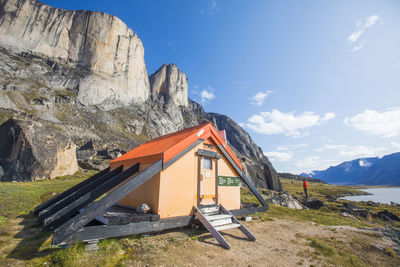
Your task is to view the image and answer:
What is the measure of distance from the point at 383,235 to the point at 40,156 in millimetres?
25063

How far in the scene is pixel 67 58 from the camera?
80625 mm

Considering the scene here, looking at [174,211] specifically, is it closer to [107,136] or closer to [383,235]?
[383,235]

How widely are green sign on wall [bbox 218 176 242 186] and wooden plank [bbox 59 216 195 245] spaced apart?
2.65 m

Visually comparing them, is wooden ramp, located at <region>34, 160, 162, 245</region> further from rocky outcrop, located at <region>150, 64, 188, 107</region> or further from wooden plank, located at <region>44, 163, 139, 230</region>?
rocky outcrop, located at <region>150, 64, 188, 107</region>

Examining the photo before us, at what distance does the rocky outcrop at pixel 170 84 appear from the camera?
126 meters

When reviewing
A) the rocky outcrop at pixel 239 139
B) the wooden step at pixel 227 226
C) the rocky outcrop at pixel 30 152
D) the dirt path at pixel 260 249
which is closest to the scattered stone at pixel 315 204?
the dirt path at pixel 260 249

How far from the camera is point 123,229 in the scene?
5.38 meters

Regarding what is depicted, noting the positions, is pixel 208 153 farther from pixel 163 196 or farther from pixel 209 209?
pixel 163 196

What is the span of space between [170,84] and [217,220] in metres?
129

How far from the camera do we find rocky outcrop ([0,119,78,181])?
1631 cm

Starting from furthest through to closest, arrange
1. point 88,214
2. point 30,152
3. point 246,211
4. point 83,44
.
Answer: point 83,44
point 30,152
point 246,211
point 88,214

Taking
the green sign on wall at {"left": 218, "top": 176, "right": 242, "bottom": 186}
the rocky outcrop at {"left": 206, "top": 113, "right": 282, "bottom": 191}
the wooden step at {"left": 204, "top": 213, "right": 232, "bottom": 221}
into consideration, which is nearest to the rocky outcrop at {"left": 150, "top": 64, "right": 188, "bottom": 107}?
the rocky outcrop at {"left": 206, "top": 113, "right": 282, "bottom": 191}

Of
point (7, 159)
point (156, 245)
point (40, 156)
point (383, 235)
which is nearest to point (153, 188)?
point (156, 245)

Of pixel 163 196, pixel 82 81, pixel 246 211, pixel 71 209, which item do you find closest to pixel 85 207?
pixel 71 209
